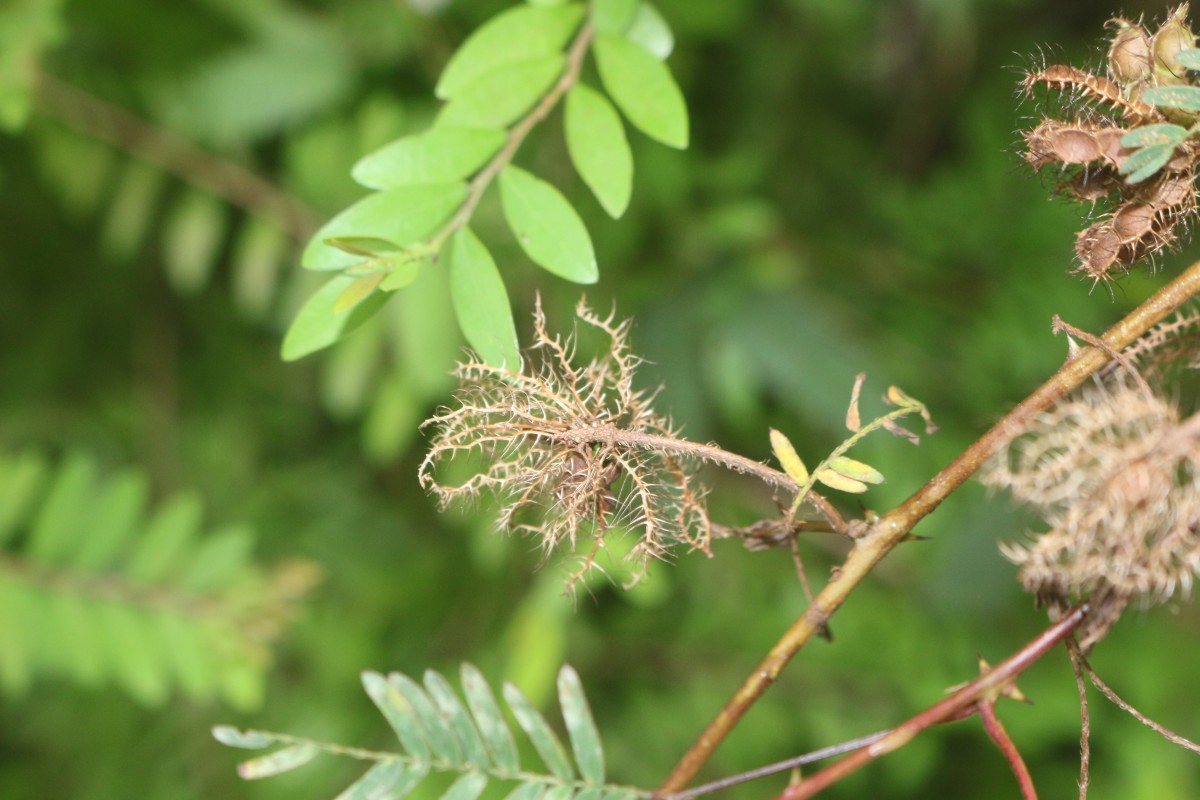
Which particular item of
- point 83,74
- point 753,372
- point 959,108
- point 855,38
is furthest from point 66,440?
point 959,108

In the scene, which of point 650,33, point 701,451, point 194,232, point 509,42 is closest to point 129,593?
point 194,232

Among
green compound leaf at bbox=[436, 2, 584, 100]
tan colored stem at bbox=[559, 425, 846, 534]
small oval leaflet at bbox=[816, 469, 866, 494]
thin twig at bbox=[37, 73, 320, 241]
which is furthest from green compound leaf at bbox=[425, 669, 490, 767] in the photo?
thin twig at bbox=[37, 73, 320, 241]

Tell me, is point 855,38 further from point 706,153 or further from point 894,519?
point 894,519

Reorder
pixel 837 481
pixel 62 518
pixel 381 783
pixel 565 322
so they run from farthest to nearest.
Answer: pixel 565 322 → pixel 62 518 → pixel 381 783 → pixel 837 481

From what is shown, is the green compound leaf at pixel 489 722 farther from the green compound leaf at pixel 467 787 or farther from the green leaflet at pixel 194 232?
the green leaflet at pixel 194 232

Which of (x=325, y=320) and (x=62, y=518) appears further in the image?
(x=62, y=518)

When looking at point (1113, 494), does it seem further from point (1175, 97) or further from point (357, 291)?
point (357, 291)

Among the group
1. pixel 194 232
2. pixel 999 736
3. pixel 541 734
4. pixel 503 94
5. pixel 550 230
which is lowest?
pixel 999 736
